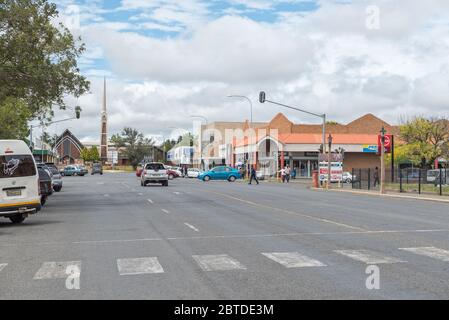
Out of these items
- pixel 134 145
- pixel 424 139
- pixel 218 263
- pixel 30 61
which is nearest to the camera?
pixel 218 263

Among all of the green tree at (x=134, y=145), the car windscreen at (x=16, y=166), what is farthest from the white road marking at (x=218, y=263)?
the green tree at (x=134, y=145)

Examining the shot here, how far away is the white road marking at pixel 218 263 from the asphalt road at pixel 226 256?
0.02 meters

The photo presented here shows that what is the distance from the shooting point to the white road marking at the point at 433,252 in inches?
445

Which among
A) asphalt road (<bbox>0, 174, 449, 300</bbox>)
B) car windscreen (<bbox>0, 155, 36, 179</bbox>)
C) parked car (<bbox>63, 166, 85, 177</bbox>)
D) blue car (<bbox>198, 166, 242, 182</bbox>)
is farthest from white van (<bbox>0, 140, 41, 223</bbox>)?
parked car (<bbox>63, 166, 85, 177</bbox>)

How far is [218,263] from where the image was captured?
35.1ft

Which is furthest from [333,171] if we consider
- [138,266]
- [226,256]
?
[138,266]

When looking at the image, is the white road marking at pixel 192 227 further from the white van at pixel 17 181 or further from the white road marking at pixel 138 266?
the white road marking at pixel 138 266

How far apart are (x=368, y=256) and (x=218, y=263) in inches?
108

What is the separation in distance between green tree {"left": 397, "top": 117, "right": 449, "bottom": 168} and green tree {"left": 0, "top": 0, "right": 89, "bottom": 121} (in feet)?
133

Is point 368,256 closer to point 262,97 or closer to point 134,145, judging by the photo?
point 262,97

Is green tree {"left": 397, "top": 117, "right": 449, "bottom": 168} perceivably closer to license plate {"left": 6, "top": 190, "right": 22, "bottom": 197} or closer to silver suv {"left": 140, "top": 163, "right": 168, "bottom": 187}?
silver suv {"left": 140, "top": 163, "right": 168, "bottom": 187}

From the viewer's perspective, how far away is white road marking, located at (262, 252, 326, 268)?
10.4 meters

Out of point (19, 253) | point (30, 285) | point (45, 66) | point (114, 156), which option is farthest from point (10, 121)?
point (114, 156)
